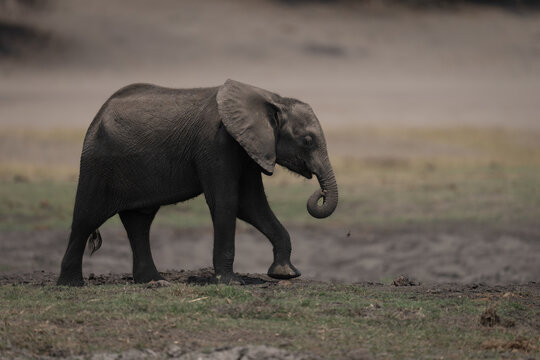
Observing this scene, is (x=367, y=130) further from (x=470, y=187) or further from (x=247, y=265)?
(x=247, y=265)

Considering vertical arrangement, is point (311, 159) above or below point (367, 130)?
below

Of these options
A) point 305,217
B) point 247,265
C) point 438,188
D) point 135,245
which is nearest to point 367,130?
→ point 438,188

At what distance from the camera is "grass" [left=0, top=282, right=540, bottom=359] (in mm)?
9516

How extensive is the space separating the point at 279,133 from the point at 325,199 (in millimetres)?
973

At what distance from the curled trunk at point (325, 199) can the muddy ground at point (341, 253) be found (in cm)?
516

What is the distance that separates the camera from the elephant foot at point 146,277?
44.3 ft

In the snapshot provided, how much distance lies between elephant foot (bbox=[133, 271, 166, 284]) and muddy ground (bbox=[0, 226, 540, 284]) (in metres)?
4.83

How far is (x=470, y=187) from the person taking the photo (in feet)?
87.8

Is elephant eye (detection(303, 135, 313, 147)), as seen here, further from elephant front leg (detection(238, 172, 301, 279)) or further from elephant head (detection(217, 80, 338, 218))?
elephant front leg (detection(238, 172, 301, 279))

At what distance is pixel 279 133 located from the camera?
513 inches

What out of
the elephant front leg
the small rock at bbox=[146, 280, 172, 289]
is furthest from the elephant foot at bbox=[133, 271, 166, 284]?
the elephant front leg

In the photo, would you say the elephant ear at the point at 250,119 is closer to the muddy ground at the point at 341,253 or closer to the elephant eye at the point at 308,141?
the elephant eye at the point at 308,141

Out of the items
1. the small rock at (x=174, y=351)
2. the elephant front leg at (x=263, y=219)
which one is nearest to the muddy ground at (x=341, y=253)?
the elephant front leg at (x=263, y=219)

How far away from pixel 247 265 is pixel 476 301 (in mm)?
8646
